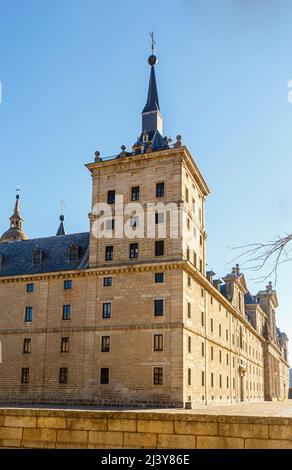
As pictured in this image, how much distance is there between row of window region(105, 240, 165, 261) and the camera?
43594mm

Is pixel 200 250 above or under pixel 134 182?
under

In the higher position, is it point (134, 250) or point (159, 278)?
point (134, 250)

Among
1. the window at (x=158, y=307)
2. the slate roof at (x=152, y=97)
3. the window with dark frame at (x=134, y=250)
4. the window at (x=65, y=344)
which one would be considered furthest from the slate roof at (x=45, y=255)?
the slate roof at (x=152, y=97)

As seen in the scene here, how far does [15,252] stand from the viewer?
54.2 m

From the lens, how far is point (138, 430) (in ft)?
36.0

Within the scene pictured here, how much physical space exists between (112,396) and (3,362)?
1205cm

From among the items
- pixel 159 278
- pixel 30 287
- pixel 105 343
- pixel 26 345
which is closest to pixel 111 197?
pixel 159 278

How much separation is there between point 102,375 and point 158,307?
7298 millimetres

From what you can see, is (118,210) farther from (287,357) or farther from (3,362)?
(287,357)

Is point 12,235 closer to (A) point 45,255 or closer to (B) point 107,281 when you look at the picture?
(A) point 45,255

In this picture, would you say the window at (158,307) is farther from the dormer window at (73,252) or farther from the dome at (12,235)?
the dome at (12,235)

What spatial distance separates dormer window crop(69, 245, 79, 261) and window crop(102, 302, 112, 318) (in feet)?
22.5

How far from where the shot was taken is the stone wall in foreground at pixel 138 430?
10367 millimetres
